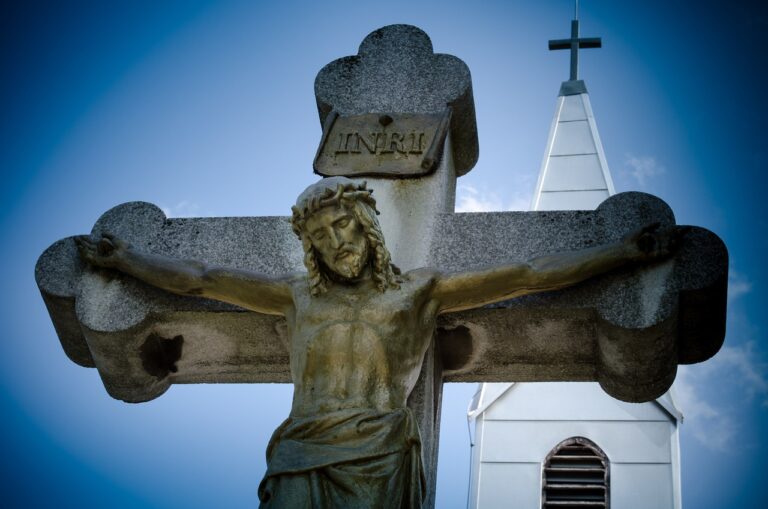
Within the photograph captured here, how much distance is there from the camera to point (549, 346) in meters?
6.30

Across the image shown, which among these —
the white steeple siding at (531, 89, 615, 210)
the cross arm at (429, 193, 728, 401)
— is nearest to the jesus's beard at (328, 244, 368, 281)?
the cross arm at (429, 193, 728, 401)

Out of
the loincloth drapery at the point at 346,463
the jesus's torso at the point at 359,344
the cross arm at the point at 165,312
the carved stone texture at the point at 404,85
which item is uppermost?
Result: the carved stone texture at the point at 404,85

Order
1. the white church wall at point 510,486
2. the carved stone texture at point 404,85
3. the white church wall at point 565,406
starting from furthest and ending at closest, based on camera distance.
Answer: the white church wall at point 565,406
the white church wall at point 510,486
the carved stone texture at point 404,85

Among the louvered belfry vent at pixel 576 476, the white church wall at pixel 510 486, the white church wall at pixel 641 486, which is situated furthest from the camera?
the white church wall at pixel 510 486

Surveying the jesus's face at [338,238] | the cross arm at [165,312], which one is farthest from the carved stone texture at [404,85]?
the jesus's face at [338,238]

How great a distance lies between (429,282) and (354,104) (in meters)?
1.72

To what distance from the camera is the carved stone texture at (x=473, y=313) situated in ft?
19.5

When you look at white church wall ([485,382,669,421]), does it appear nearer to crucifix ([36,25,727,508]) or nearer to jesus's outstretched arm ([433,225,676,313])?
crucifix ([36,25,727,508])

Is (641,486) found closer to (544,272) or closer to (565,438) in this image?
(565,438)

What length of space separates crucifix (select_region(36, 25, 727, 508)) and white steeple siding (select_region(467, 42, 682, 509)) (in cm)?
845

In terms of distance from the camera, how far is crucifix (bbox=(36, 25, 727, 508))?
534 cm

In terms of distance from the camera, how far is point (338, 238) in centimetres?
564

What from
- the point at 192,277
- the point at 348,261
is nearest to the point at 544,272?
the point at 348,261

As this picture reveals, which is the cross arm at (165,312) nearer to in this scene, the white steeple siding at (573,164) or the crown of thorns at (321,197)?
the crown of thorns at (321,197)
